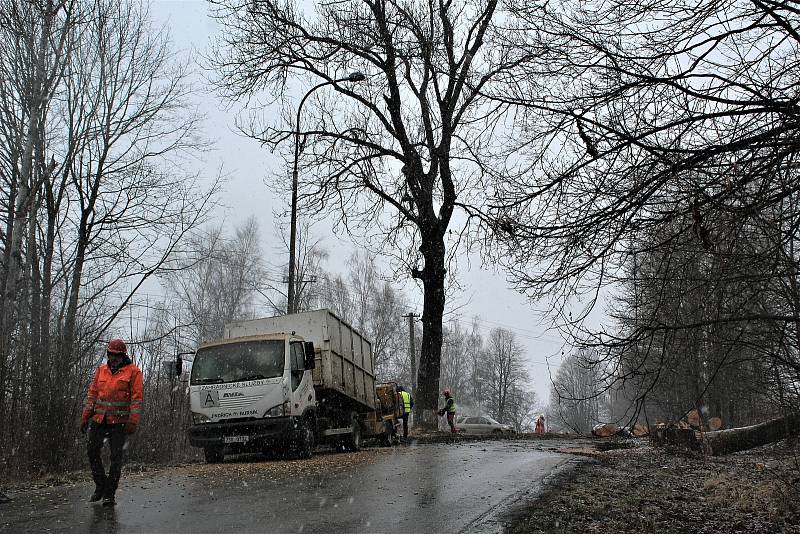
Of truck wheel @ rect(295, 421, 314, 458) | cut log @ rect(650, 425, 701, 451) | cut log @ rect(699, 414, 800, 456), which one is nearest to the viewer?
truck wheel @ rect(295, 421, 314, 458)

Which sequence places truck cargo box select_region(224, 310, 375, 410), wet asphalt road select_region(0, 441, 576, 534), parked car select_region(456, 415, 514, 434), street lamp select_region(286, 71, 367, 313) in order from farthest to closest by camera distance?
parked car select_region(456, 415, 514, 434) < street lamp select_region(286, 71, 367, 313) < truck cargo box select_region(224, 310, 375, 410) < wet asphalt road select_region(0, 441, 576, 534)

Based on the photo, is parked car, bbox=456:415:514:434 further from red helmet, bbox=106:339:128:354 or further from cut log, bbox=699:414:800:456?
red helmet, bbox=106:339:128:354

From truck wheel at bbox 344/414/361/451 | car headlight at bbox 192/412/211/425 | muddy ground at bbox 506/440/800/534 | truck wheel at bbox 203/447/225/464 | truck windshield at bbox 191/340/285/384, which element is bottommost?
muddy ground at bbox 506/440/800/534

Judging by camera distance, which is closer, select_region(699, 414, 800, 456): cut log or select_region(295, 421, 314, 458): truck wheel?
select_region(295, 421, 314, 458): truck wheel

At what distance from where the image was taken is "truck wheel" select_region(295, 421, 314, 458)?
554 inches

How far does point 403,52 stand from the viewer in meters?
17.3

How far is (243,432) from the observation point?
1373 cm

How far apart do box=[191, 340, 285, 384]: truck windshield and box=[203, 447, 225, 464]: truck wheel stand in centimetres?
130

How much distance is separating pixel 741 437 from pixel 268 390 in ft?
37.8

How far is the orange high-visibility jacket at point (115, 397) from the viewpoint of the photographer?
8242 millimetres

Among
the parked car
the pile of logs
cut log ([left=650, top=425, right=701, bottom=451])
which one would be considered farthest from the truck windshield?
the parked car

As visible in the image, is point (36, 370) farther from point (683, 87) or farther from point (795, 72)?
point (795, 72)

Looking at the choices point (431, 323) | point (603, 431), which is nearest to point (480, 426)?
point (603, 431)

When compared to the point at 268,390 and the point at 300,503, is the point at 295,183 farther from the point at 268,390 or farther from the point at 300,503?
the point at 300,503
